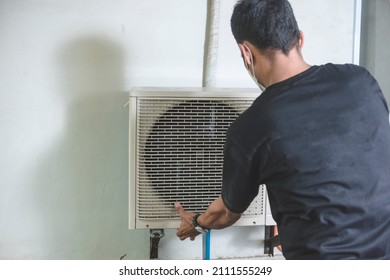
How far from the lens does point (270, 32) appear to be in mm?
748

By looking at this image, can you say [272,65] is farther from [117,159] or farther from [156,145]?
[117,159]

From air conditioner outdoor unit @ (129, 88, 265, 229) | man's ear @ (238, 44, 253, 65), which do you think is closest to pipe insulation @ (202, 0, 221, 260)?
air conditioner outdoor unit @ (129, 88, 265, 229)

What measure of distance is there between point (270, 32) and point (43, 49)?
0.75m

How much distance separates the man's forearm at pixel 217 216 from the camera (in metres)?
0.88

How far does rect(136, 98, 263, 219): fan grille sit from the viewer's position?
100 centimetres

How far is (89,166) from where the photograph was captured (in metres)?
1.20

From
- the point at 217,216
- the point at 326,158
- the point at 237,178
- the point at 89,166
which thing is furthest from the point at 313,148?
the point at 89,166

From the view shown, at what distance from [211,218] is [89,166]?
49 cm

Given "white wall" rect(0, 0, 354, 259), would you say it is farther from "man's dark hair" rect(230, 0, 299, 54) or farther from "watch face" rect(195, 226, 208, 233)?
"man's dark hair" rect(230, 0, 299, 54)

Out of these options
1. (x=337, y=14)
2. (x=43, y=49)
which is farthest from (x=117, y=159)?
(x=337, y=14)

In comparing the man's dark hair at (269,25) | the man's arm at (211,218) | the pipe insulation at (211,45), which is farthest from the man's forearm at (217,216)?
the man's dark hair at (269,25)

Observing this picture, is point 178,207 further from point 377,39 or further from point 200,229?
point 377,39

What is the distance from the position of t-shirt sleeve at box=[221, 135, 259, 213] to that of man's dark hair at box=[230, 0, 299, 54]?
8.6 inches
